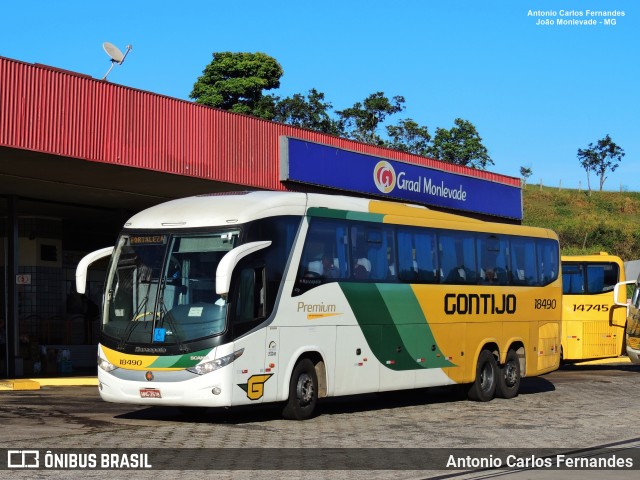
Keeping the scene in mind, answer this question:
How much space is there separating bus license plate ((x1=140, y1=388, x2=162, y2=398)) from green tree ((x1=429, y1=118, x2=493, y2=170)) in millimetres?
75380

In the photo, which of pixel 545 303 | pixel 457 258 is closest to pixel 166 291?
pixel 457 258

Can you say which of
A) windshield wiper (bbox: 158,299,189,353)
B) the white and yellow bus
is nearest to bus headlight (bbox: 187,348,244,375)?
windshield wiper (bbox: 158,299,189,353)

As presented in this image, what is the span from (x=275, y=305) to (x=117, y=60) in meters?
10.9

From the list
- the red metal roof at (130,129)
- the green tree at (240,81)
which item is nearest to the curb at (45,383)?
the red metal roof at (130,129)

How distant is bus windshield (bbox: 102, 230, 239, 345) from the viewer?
49.9ft

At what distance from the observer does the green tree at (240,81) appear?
80.5 meters

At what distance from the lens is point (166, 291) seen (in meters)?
15.4

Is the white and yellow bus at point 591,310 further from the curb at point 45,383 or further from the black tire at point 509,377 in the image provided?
the curb at point 45,383

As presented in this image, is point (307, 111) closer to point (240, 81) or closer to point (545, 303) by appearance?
point (240, 81)

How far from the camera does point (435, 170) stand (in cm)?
3306

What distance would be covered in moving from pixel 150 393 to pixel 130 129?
8641mm

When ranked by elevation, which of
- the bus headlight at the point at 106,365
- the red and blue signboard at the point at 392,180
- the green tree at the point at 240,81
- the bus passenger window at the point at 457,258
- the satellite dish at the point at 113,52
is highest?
the green tree at the point at 240,81

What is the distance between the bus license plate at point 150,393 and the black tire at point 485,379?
7.43 metres

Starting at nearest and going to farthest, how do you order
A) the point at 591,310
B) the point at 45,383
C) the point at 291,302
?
the point at 291,302, the point at 45,383, the point at 591,310
